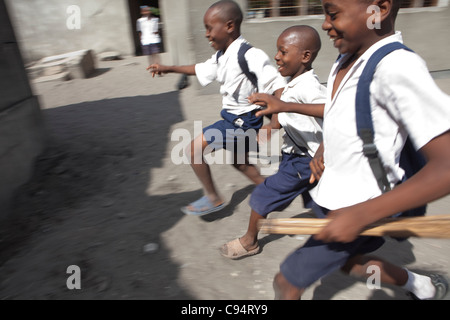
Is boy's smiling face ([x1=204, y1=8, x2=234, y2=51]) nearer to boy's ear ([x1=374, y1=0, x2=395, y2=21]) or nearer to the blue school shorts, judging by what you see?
the blue school shorts

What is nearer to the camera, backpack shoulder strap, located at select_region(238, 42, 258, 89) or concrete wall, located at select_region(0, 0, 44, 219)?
backpack shoulder strap, located at select_region(238, 42, 258, 89)

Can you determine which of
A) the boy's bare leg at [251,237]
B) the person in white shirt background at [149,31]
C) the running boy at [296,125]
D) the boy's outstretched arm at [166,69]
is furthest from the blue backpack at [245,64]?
the person in white shirt background at [149,31]

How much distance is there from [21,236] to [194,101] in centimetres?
389

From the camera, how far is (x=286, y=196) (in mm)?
1982

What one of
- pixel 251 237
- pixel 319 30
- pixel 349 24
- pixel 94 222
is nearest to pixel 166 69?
pixel 94 222

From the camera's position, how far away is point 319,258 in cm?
129

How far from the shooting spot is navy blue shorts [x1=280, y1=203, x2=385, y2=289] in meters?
1.27

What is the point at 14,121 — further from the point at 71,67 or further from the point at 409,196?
the point at 71,67

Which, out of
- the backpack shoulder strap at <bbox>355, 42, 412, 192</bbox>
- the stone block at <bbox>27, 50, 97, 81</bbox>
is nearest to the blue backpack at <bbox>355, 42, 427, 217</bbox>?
the backpack shoulder strap at <bbox>355, 42, 412, 192</bbox>

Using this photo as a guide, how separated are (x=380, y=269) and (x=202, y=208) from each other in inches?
58.2

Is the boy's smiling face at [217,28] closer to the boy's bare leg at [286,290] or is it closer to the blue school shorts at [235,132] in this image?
the blue school shorts at [235,132]

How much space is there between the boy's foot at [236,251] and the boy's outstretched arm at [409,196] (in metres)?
1.24

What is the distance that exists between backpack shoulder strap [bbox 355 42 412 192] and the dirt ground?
1173 mm

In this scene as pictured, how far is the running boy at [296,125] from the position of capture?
1872 mm
